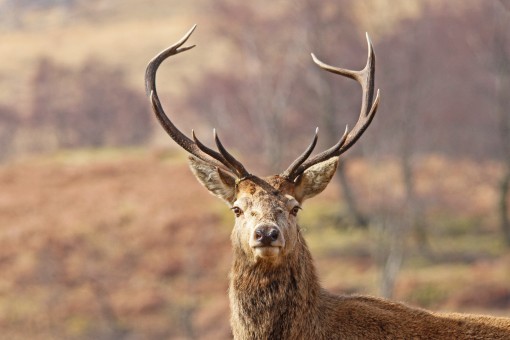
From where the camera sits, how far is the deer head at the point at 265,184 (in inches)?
313

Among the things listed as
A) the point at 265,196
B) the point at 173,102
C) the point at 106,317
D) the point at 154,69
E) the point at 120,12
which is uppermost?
the point at 120,12

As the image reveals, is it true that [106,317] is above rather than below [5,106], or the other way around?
below

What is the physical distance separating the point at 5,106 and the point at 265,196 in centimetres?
6354

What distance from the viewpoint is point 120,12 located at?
105 meters

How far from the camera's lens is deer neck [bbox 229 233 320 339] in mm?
8039

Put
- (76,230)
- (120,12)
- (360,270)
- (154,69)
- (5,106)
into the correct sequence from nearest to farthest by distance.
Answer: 1. (154,69)
2. (360,270)
3. (76,230)
4. (5,106)
5. (120,12)

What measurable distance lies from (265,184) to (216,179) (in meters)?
0.64

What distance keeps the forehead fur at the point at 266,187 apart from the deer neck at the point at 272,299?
1.77 ft

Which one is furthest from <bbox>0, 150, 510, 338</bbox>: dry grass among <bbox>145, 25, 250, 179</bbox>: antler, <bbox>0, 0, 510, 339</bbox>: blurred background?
<bbox>145, 25, 250, 179</bbox>: antler

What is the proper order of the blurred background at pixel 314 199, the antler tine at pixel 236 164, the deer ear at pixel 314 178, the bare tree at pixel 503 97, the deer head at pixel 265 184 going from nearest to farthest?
the deer head at pixel 265 184, the antler tine at pixel 236 164, the deer ear at pixel 314 178, the blurred background at pixel 314 199, the bare tree at pixel 503 97

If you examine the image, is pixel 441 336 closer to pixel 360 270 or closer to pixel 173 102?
pixel 360 270

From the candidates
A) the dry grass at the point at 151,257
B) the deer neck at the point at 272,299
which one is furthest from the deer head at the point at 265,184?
the dry grass at the point at 151,257

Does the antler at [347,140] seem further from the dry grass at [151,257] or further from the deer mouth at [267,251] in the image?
the dry grass at [151,257]

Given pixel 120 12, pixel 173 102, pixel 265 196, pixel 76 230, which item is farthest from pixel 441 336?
pixel 120 12
